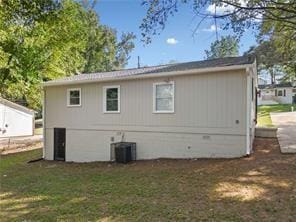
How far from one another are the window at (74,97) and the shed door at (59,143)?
1.52 m

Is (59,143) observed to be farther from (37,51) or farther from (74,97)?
(37,51)

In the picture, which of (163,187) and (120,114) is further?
(120,114)

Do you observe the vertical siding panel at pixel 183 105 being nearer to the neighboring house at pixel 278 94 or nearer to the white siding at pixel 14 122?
the white siding at pixel 14 122

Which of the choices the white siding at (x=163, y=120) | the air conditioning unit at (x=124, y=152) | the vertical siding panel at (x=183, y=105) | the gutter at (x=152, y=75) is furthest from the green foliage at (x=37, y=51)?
the air conditioning unit at (x=124, y=152)

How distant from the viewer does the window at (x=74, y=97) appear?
595 inches

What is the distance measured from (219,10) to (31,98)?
2025 cm

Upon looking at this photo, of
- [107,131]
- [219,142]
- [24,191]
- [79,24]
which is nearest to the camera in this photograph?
[24,191]

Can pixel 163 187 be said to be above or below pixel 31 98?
below

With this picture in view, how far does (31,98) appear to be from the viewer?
25109 mm

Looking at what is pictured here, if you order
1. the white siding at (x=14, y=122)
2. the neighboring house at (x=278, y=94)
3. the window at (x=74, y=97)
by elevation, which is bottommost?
the white siding at (x=14, y=122)

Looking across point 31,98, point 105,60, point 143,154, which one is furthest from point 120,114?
point 105,60

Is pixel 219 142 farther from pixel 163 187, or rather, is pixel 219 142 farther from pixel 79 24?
pixel 79 24

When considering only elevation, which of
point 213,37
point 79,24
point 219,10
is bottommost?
point 213,37

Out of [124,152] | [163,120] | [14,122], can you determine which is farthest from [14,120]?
[163,120]
